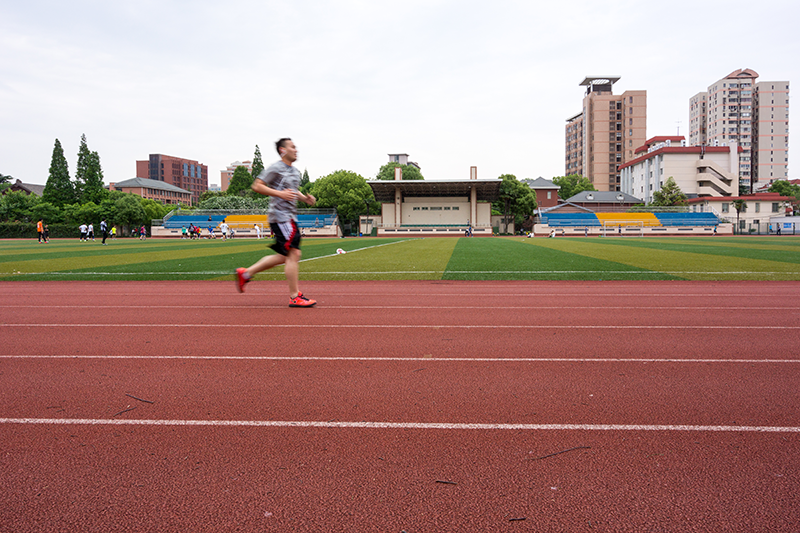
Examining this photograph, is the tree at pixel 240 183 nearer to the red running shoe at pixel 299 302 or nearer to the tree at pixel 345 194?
the tree at pixel 345 194

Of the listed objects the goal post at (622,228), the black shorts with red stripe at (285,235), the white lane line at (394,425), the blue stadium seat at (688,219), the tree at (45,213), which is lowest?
the white lane line at (394,425)

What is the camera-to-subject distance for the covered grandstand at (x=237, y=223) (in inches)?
2261

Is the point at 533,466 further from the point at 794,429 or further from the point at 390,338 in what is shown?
the point at 390,338

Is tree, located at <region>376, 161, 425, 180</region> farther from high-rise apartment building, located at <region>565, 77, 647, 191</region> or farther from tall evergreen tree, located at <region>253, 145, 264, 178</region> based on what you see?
high-rise apartment building, located at <region>565, 77, 647, 191</region>

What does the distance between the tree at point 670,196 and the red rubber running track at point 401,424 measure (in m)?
74.5

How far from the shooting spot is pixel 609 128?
108062 millimetres

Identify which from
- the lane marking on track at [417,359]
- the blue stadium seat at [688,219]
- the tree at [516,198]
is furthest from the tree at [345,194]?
the lane marking on track at [417,359]

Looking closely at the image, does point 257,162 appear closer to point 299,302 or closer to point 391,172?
point 391,172

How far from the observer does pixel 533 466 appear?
2.43 metres

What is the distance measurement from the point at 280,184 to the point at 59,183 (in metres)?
92.2

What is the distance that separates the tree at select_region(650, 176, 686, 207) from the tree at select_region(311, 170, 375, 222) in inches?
1763

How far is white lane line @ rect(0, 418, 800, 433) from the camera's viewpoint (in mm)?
2877

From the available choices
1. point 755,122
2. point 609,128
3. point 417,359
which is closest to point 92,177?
point 417,359

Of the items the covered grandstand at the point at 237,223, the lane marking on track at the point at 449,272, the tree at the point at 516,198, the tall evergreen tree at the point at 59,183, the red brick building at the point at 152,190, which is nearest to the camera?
the lane marking on track at the point at 449,272
